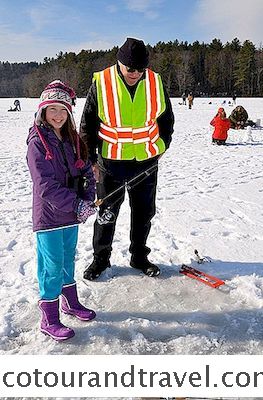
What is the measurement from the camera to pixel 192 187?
7.22m

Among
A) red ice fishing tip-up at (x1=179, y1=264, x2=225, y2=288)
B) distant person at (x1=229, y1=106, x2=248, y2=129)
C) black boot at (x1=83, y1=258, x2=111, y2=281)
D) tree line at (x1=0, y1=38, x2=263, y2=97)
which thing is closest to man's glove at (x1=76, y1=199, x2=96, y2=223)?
black boot at (x1=83, y1=258, x2=111, y2=281)

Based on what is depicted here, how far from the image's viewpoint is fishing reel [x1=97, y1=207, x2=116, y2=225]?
3.65 metres

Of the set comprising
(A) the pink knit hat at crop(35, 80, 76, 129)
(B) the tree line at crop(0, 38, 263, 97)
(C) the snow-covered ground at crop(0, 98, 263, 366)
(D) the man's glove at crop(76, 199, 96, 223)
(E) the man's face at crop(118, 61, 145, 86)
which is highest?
(B) the tree line at crop(0, 38, 263, 97)

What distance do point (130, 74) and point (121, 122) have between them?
38 cm

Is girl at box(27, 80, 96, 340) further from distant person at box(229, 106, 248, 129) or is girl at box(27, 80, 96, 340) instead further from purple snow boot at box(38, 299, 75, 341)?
distant person at box(229, 106, 248, 129)

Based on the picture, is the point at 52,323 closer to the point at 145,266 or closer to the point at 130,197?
the point at 145,266

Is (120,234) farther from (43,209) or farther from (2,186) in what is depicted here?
(2,186)

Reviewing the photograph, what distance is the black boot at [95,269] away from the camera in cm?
373

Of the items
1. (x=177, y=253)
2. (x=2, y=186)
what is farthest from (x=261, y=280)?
(x=2, y=186)

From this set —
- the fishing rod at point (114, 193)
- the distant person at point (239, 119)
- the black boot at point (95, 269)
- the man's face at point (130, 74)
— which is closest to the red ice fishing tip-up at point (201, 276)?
the black boot at point (95, 269)

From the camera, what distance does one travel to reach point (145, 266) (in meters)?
3.88

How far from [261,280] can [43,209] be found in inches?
79.0

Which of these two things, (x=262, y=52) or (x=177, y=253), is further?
(x=262, y=52)

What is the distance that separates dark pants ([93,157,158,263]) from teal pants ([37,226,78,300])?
2.28ft
